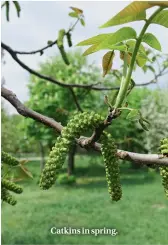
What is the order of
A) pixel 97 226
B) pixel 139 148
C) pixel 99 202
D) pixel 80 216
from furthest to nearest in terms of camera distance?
1. pixel 139 148
2. pixel 99 202
3. pixel 80 216
4. pixel 97 226

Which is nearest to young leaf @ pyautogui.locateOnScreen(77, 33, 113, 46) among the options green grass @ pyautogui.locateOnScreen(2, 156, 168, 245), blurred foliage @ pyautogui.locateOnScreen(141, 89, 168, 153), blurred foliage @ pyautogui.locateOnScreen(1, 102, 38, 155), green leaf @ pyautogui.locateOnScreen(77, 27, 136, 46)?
green leaf @ pyautogui.locateOnScreen(77, 27, 136, 46)

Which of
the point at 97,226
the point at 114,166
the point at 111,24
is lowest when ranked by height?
the point at 97,226

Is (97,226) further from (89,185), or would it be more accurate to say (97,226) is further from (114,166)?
(114,166)

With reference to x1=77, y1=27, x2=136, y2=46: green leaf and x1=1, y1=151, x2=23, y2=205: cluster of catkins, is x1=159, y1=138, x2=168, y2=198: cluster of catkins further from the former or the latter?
x1=1, y1=151, x2=23, y2=205: cluster of catkins

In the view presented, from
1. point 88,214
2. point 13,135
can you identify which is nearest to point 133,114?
point 88,214

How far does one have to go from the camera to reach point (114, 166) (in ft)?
2.16

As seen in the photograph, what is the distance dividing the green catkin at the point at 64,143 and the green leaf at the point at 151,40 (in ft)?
0.44

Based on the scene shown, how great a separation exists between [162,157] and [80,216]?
8550 millimetres

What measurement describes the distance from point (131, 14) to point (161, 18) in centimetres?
5

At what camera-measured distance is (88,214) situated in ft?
30.4

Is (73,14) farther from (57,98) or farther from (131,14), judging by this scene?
(57,98)

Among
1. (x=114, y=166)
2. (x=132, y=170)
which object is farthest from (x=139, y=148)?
(x=114, y=166)

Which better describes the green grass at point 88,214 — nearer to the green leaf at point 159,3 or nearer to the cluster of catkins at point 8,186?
the cluster of catkins at point 8,186

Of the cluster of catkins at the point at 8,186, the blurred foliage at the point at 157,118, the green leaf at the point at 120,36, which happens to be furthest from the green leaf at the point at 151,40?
the blurred foliage at the point at 157,118
